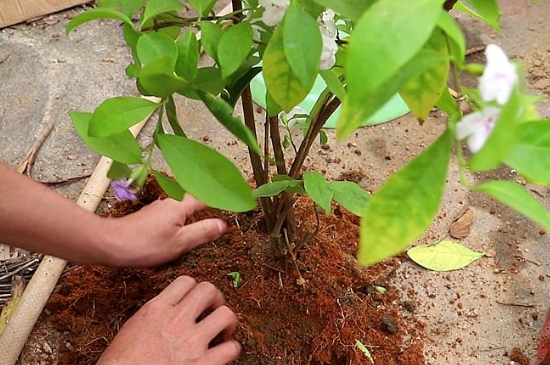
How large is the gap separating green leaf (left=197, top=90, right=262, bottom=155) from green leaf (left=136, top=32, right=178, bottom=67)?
0.04 meters

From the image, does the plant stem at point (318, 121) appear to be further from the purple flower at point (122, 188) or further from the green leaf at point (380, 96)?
the green leaf at point (380, 96)

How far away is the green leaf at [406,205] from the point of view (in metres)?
0.37

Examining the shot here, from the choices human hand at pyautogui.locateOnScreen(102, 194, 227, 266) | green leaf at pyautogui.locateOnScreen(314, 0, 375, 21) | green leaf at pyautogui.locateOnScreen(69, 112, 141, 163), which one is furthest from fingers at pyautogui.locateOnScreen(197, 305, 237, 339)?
green leaf at pyautogui.locateOnScreen(314, 0, 375, 21)

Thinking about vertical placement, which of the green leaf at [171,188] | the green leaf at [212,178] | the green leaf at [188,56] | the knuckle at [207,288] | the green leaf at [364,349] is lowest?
the green leaf at [364,349]

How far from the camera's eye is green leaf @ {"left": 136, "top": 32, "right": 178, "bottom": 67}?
0.53 meters

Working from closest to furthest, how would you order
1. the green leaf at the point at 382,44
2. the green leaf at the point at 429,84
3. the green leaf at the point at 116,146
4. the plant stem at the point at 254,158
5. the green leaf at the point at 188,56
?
the green leaf at the point at 382,44 < the green leaf at the point at 429,84 < the green leaf at the point at 188,56 < the green leaf at the point at 116,146 < the plant stem at the point at 254,158

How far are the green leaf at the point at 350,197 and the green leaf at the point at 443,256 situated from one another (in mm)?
346

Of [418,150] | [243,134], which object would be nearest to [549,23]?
[418,150]

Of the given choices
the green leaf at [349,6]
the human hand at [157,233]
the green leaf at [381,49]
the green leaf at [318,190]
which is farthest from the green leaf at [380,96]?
the human hand at [157,233]

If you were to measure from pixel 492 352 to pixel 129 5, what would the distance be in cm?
72

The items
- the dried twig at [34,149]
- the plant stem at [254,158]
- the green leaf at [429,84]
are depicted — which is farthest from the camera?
the dried twig at [34,149]

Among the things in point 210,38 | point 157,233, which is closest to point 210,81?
point 210,38

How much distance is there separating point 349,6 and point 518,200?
181mm

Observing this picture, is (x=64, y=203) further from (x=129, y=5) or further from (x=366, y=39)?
(x=366, y=39)
